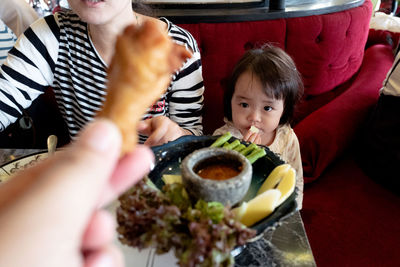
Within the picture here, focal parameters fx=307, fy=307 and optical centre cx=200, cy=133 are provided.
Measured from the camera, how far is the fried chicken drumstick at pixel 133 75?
1.65ft

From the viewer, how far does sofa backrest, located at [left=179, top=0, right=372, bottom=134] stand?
6.01 feet

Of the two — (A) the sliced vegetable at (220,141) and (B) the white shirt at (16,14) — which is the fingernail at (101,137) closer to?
(A) the sliced vegetable at (220,141)

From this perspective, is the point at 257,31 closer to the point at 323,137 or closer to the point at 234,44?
the point at 234,44

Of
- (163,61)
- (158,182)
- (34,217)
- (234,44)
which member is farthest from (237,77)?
(34,217)

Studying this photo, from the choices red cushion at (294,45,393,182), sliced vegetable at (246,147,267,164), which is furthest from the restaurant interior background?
sliced vegetable at (246,147,267,164)

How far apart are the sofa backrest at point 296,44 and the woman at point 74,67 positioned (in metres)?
0.32

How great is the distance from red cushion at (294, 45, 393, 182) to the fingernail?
1544 mm

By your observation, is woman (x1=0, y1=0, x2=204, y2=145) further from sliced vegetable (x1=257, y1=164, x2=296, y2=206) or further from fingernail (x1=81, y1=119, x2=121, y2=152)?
fingernail (x1=81, y1=119, x2=121, y2=152)

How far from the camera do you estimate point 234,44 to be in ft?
6.08

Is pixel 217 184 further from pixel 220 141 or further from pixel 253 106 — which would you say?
pixel 253 106

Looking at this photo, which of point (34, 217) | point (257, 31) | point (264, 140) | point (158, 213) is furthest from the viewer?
point (257, 31)

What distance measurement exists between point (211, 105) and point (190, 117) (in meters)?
0.44

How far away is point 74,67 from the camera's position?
145 cm

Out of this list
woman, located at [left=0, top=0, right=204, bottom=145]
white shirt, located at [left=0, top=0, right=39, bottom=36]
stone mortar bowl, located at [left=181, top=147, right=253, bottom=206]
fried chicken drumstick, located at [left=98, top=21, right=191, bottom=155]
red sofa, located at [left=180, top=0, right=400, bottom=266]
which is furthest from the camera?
white shirt, located at [left=0, top=0, right=39, bottom=36]
